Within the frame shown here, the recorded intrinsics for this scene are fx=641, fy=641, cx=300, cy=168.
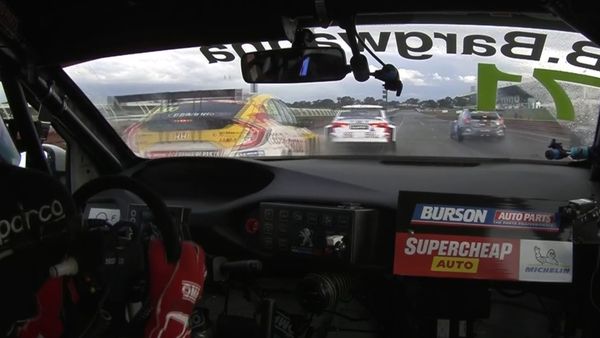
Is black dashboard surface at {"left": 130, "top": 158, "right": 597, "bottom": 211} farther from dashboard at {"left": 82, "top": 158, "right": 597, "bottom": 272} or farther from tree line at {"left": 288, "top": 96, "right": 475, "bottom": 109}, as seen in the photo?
tree line at {"left": 288, "top": 96, "right": 475, "bottom": 109}

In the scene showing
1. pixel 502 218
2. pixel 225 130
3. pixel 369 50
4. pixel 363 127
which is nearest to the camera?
pixel 502 218

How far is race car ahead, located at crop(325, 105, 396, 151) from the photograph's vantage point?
359 cm

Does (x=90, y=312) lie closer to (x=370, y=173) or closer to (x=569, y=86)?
(x=370, y=173)

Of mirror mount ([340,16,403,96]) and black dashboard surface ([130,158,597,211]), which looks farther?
black dashboard surface ([130,158,597,211])

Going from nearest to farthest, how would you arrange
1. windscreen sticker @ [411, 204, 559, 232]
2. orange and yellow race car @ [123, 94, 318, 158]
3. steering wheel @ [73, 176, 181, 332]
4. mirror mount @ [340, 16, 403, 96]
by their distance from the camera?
steering wheel @ [73, 176, 181, 332]
windscreen sticker @ [411, 204, 559, 232]
mirror mount @ [340, 16, 403, 96]
orange and yellow race car @ [123, 94, 318, 158]

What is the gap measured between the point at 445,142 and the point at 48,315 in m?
2.30

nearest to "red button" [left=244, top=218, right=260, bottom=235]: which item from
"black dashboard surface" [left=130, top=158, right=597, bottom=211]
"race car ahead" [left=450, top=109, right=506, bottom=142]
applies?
"black dashboard surface" [left=130, top=158, right=597, bottom=211]

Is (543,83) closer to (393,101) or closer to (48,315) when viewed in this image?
(393,101)

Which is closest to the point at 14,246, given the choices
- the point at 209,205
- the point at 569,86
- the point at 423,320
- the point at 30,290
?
the point at 30,290

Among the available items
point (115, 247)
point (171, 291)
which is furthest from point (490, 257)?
point (115, 247)

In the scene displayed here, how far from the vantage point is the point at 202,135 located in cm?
388

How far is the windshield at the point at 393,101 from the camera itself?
313 centimetres

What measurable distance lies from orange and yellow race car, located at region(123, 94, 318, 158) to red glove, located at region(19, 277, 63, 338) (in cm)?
197

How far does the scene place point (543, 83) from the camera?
3.26 meters
